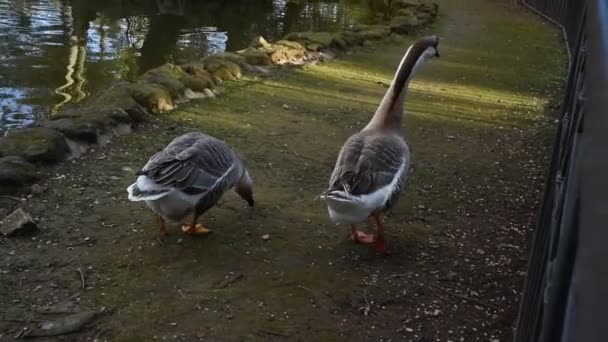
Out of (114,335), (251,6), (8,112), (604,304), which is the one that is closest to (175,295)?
(114,335)

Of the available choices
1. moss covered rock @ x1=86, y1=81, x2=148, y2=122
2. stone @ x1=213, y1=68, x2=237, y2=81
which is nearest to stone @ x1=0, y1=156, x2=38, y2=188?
moss covered rock @ x1=86, y1=81, x2=148, y2=122

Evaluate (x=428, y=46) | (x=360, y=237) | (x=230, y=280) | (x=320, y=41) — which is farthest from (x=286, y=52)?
(x=230, y=280)

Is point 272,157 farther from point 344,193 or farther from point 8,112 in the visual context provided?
point 8,112

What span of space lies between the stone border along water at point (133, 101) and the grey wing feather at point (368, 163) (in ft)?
7.06

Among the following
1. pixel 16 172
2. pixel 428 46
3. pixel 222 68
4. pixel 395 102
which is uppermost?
pixel 428 46

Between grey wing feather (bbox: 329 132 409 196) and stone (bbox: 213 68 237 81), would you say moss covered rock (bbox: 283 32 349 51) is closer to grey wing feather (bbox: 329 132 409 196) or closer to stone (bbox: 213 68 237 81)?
stone (bbox: 213 68 237 81)

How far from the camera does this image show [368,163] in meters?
3.51

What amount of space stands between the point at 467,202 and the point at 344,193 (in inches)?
65.2

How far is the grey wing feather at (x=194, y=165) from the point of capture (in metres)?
3.51

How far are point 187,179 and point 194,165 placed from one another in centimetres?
12

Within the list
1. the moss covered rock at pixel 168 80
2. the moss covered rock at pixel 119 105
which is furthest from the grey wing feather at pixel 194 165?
the moss covered rock at pixel 168 80

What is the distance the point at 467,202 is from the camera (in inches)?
183

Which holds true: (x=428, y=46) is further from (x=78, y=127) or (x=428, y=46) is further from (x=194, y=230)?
(x=78, y=127)

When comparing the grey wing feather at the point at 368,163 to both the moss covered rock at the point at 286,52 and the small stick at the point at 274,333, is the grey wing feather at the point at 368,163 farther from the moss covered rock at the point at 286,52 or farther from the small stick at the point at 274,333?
the moss covered rock at the point at 286,52
